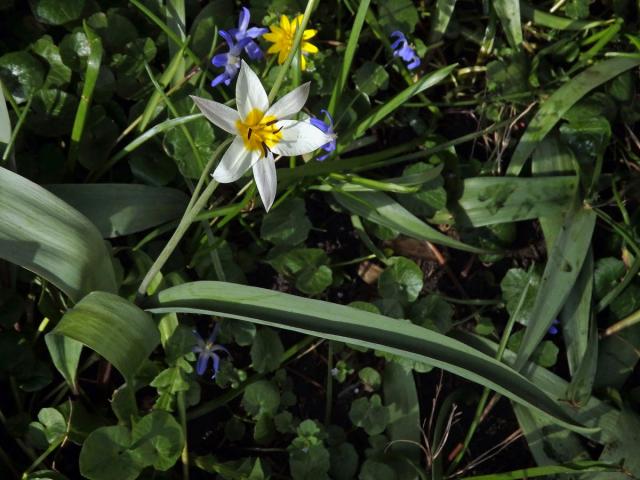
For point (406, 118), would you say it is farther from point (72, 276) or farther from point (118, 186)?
point (72, 276)

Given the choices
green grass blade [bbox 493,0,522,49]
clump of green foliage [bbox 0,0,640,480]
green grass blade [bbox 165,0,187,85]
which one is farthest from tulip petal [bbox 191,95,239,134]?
green grass blade [bbox 493,0,522,49]

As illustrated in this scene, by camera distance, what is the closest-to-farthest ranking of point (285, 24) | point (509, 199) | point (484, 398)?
1. point (285, 24)
2. point (484, 398)
3. point (509, 199)

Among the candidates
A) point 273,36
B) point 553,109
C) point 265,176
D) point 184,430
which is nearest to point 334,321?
point 265,176

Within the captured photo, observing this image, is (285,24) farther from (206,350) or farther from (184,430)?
(184,430)

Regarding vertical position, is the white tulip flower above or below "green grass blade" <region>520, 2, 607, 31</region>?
above

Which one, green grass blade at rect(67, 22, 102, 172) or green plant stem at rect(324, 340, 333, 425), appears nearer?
A: green grass blade at rect(67, 22, 102, 172)

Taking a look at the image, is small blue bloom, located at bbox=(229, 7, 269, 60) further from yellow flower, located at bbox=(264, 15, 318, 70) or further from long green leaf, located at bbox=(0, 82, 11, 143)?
long green leaf, located at bbox=(0, 82, 11, 143)

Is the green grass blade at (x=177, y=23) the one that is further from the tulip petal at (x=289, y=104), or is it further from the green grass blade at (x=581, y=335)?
the green grass blade at (x=581, y=335)
